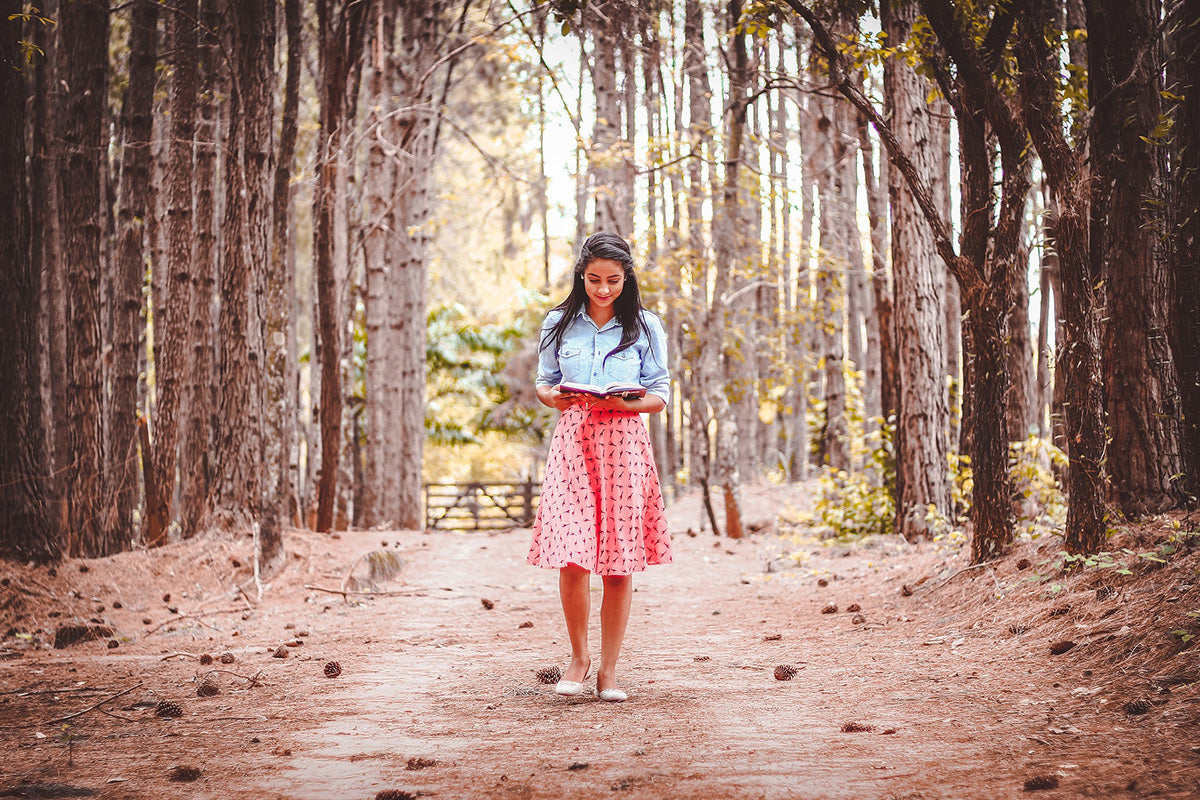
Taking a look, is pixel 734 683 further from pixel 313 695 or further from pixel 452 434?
pixel 452 434

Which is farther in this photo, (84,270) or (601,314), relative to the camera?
(84,270)

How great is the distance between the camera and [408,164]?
15102 mm

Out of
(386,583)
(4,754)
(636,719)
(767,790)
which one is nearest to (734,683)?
(636,719)

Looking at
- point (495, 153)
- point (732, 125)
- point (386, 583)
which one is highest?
point (495, 153)

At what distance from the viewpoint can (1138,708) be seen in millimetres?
3148

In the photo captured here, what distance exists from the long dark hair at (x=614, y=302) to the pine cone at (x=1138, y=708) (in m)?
2.29

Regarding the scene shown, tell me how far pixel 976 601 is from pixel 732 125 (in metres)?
7.59

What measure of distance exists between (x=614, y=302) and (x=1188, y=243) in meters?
2.53

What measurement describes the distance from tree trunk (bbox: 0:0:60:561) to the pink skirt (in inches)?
151

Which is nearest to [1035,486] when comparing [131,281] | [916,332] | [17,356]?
[916,332]

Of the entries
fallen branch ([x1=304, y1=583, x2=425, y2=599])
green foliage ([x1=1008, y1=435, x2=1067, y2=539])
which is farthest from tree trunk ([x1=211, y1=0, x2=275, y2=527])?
green foliage ([x1=1008, y1=435, x2=1067, y2=539])

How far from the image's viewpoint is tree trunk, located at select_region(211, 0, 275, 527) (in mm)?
7535

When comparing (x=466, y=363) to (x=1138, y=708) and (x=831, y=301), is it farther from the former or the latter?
(x=1138, y=708)

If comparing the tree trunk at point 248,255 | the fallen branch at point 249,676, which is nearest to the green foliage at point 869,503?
the tree trunk at point 248,255
